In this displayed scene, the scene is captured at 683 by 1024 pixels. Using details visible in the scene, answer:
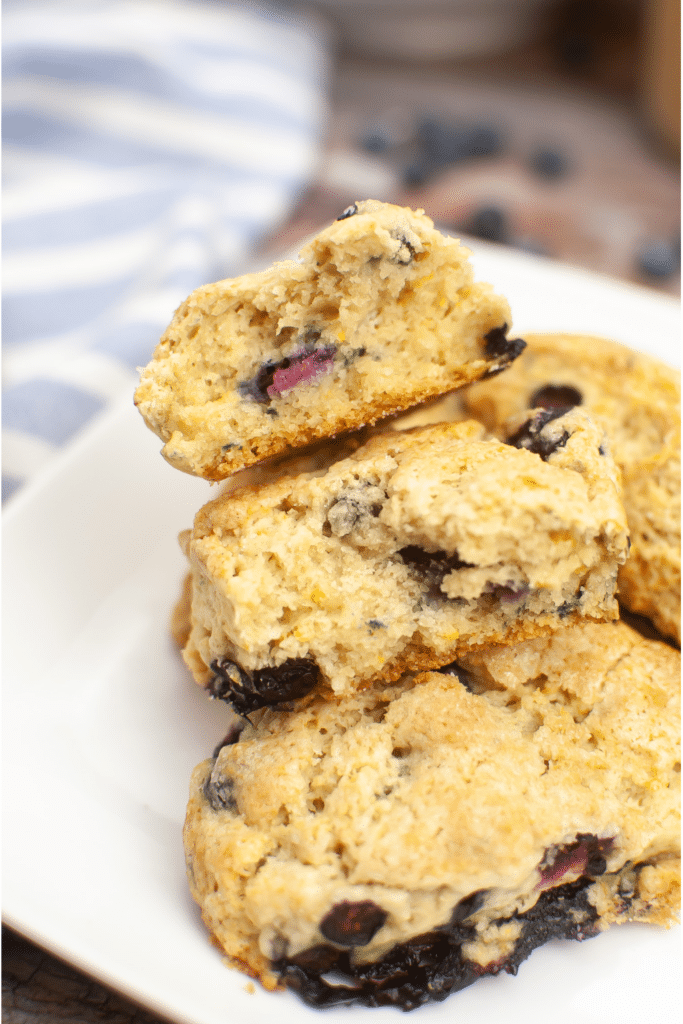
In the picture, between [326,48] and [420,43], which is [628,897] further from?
[420,43]

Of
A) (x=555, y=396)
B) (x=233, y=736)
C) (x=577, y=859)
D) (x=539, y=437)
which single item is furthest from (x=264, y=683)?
(x=555, y=396)

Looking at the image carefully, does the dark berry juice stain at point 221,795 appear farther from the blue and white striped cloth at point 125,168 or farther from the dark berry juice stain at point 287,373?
the blue and white striped cloth at point 125,168

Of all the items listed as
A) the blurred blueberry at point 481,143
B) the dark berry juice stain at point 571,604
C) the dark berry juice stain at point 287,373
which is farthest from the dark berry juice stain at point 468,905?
the blurred blueberry at point 481,143

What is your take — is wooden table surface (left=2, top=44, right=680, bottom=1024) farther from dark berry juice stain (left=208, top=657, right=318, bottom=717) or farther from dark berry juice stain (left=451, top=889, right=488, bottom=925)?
dark berry juice stain (left=451, top=889, right=488, bottom=925)

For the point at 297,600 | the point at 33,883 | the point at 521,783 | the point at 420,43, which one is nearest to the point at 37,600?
the point at 33,883

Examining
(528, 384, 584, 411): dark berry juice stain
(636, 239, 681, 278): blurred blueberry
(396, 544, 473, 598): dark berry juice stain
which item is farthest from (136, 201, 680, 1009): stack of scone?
(636, 239, 681, 278): blurred blueberry

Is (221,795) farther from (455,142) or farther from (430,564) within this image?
(455,142)
